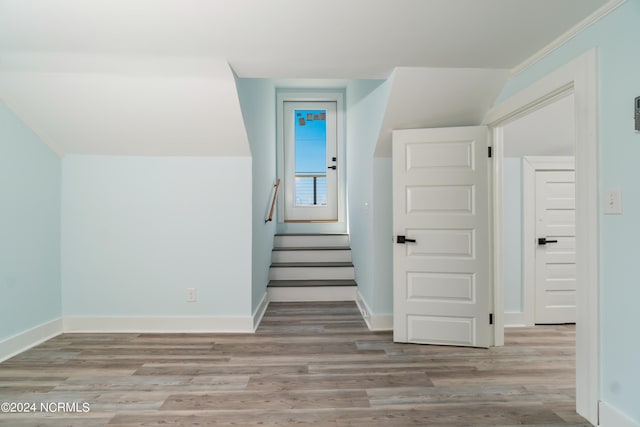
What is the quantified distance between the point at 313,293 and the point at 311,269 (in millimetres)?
346

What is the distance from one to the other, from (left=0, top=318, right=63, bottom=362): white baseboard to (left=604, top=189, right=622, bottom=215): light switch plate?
159 inches

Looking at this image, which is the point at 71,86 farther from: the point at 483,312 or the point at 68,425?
the point at 483,312

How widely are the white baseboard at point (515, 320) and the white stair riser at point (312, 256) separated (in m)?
1.98

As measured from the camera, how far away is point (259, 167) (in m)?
3.47

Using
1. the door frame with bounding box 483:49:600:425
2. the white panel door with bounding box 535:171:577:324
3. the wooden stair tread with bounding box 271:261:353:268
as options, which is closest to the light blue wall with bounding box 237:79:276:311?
the wooden stair tread with bounding box 271:261:353:268

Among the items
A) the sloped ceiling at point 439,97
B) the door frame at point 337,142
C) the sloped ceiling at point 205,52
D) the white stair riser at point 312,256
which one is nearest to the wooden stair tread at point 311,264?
the white stair riser at point 312,256

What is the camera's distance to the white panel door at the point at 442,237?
259cm

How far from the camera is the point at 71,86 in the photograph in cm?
238

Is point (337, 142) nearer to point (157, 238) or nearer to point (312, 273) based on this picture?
point (312, 273)

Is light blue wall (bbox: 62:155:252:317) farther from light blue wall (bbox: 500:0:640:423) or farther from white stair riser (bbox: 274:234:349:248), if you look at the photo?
light blue wall (bbox: 500:0:640:423)

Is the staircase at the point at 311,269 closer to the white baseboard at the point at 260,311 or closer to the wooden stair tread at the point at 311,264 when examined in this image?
the wooden stair tread at the point at 311,264

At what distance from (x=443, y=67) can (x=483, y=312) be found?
1.96m

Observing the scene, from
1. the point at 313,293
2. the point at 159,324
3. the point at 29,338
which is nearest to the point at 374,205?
the point at 313,293

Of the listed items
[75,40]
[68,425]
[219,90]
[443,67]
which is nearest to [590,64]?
[443,67]
